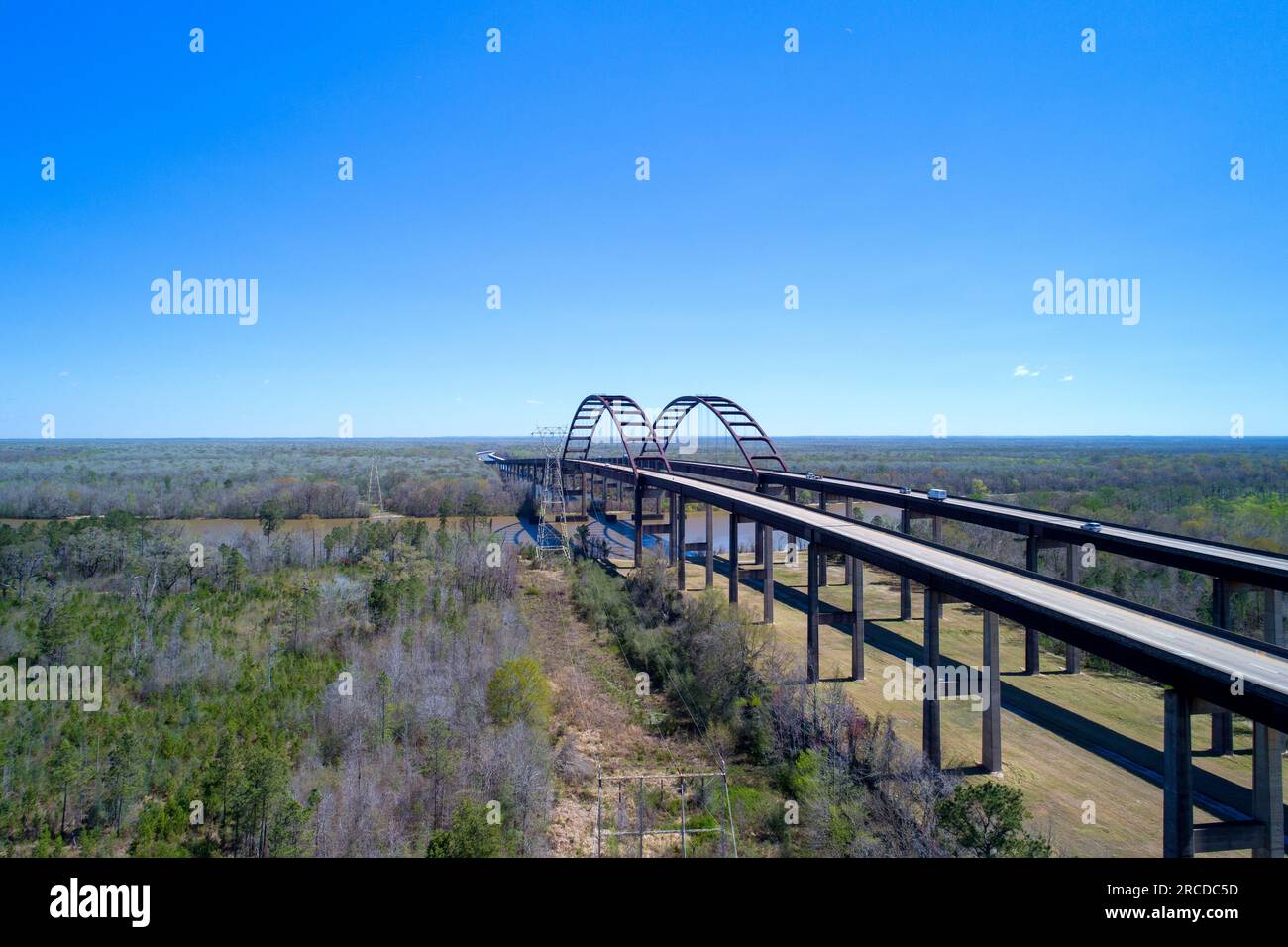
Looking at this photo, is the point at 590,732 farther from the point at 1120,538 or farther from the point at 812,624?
the point at 1120,538

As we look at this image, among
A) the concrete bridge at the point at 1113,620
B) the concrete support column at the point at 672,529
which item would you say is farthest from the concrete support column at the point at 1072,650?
the concrete support column at the point at 672,529

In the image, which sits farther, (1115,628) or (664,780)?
(664,780)

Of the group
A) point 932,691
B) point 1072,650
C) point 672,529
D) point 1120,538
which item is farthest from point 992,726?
point 672,529

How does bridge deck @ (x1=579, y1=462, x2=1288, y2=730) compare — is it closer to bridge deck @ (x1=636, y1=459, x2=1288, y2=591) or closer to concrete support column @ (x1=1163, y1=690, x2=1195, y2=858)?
concrete support column @ (x1=1163, y1=690, x2=1195, y2=858)

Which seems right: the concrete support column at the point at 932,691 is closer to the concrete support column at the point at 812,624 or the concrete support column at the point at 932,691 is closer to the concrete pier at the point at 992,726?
the concrete pier at the point at 992,726

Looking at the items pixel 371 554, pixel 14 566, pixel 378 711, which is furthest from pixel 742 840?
pixel 14 566
